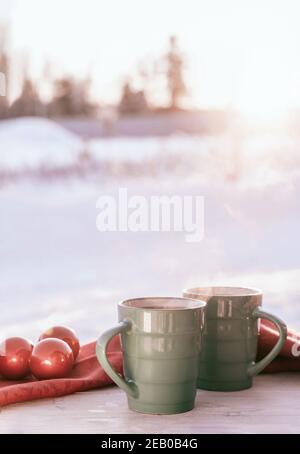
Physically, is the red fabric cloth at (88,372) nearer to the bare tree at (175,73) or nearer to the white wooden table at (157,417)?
the white wooden table at (157,417)

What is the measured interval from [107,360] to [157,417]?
7 centimetres

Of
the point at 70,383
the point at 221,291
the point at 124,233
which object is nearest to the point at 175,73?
the point at 124,233

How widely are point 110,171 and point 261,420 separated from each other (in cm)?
67

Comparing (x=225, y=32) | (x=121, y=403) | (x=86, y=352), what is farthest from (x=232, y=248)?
(x=121, y=403)

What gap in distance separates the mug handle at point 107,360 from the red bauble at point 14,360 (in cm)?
14

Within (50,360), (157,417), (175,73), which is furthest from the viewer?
(175,73)

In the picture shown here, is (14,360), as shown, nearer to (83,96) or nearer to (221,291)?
(221,291)

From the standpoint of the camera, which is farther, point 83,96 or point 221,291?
point 83,96

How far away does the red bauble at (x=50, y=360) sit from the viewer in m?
0.67

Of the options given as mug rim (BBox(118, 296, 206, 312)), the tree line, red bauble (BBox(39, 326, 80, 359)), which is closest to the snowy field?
the tree line

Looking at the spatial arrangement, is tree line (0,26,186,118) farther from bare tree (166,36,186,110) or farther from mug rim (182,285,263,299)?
mug rim (182,285,263,299)

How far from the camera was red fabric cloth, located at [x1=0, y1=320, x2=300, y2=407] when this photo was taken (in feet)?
2.02

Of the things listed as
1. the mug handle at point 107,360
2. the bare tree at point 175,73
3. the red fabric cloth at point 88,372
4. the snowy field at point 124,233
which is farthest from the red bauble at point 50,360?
the bare tree at point 175,73

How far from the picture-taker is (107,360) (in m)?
0.57
